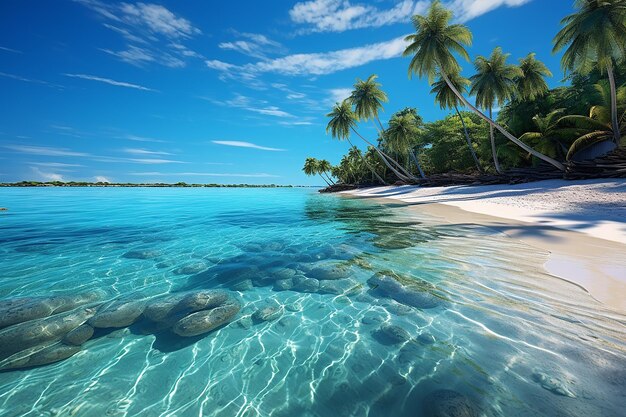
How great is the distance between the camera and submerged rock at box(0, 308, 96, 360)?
3.30 metres

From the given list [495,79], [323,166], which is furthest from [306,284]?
[323,166]

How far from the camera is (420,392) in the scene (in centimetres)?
243

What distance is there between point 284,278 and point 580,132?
29588 mm

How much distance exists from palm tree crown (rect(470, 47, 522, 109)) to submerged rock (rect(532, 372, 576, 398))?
31606 mm

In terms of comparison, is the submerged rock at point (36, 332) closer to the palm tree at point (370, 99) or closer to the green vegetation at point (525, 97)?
the green vegetation at point (525, 97)

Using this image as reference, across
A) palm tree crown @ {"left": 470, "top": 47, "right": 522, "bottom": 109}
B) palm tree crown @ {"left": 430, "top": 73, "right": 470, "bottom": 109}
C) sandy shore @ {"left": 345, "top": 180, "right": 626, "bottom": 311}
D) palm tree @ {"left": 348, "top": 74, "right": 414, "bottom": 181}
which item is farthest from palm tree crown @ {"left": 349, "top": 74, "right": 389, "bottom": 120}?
sandy shore @ {"left": 345, "top": 180, "right": 626, "bottom": 311}

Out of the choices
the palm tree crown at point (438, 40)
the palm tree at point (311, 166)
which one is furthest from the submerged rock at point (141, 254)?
the palm tree at point (311, 166)

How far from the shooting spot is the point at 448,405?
2170 mm

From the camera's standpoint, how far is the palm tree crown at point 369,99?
128 feet

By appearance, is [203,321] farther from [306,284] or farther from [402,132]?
[402,132]

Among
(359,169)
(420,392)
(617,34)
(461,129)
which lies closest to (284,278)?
(420,392)

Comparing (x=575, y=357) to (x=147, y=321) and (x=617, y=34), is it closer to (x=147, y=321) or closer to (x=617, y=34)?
(x=147, y=321)

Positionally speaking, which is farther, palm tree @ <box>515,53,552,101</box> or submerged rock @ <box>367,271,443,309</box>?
palm tree @ <box>515,53,552,101</box>

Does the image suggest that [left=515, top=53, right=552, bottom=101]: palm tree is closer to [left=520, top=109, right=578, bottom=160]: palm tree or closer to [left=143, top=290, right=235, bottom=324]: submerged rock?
[left=520, top=109, right=578, bottom=160]: palm tree
